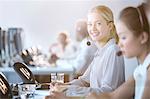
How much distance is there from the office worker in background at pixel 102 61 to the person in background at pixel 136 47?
3 cm

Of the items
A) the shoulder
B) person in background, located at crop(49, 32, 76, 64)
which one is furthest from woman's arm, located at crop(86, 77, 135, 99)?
person in background, located at crop(49, 32, 76, 64)

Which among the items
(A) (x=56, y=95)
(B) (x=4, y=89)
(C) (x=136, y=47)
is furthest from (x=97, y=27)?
(B) (x=4, y=89)

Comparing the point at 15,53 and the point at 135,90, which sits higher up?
the point at 15,53

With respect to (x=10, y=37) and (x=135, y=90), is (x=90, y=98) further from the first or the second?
(x=10, y=37)

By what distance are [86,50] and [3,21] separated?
30 cm

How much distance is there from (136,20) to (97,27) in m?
0.16

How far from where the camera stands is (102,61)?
1289 millimetres

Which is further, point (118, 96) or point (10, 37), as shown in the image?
point (10, 37)

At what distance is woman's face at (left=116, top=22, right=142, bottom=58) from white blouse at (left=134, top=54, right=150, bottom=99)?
4 cm

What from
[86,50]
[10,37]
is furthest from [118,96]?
[10,37]

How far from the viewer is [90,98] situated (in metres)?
1.28

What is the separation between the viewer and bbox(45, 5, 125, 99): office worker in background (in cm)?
127

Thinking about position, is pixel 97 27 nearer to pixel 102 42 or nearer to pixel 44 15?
pixel 102 42

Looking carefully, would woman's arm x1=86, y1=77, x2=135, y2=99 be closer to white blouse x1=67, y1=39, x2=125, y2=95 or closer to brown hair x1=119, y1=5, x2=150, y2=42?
white blouse x1=67, y1=39, x2=125, y2=95
